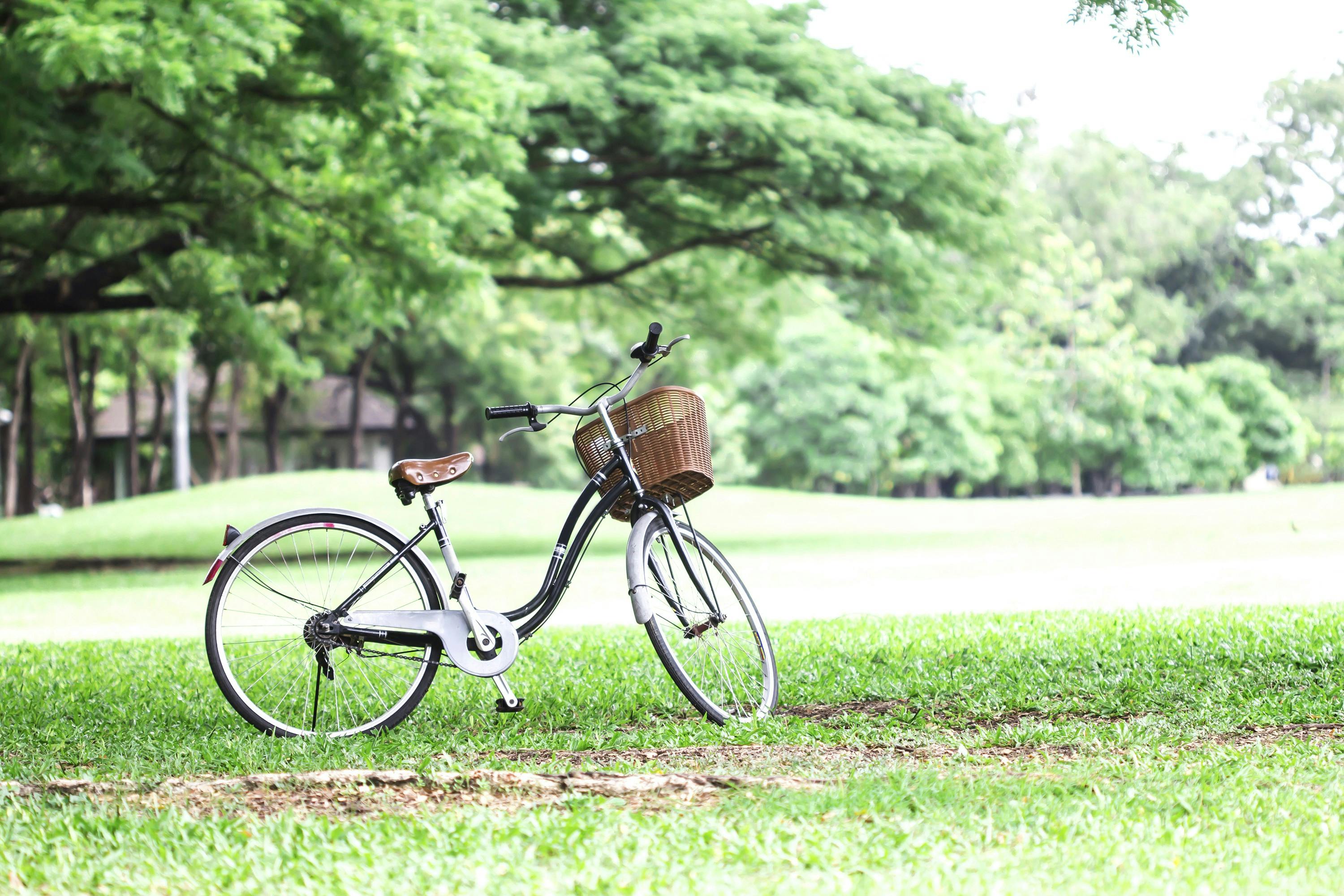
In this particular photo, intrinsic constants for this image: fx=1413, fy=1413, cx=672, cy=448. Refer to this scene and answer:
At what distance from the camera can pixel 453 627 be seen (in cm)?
530

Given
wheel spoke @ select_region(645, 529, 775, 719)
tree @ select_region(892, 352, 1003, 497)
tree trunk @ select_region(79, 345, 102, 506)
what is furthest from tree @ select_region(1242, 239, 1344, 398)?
wheel spoke @ select_region(645, 529, 775, 719)

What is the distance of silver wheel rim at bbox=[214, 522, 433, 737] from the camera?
531cm

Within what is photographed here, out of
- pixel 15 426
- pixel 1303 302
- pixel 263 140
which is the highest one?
pixel 1303 302

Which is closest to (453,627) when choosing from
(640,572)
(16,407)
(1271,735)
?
(640,572)

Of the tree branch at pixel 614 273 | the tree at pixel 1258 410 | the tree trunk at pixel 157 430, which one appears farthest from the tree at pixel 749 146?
the tree at pixel 1258 410

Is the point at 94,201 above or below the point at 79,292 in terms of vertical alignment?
above

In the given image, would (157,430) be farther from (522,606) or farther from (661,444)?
(661,444)

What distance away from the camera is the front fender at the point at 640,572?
5312mm

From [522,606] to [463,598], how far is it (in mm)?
248

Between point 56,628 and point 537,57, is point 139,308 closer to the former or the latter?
point 537,57

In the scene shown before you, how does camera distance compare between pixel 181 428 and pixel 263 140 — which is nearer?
pixel 263 140

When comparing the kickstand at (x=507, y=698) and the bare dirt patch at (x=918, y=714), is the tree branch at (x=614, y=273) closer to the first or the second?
the bare dirt patch at (x=918, y=714)

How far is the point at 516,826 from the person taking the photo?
3.79m

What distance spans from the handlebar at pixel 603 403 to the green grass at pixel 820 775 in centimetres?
123
